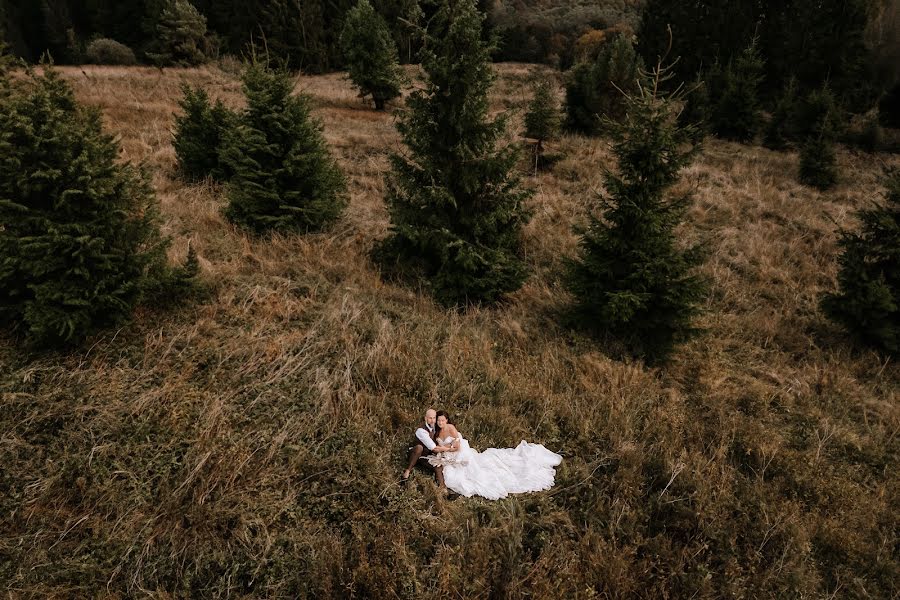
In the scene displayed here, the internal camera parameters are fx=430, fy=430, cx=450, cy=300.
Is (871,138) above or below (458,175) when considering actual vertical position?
above

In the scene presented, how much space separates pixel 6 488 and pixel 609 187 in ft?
23.2

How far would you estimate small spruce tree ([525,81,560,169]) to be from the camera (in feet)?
43.4

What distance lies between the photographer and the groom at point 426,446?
4176 millimetres

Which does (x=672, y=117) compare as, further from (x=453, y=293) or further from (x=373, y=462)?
(x=373, y=462)

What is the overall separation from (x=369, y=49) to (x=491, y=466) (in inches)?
835

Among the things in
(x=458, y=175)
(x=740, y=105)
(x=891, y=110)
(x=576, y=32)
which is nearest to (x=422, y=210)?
(x=458, y=175)

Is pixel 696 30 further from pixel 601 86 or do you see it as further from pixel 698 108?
pixel 601 86

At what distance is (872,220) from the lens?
6.90 m

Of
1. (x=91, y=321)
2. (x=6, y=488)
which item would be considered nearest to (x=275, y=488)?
(x=6, y=488)

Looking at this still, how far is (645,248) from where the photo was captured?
5.80 m

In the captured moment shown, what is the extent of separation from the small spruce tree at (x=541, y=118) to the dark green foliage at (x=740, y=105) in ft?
29.1

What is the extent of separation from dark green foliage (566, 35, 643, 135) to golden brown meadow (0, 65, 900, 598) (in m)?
11.9

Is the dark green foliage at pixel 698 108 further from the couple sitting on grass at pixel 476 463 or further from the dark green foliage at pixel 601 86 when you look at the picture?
the couple sitting on grass at pixel 476 463

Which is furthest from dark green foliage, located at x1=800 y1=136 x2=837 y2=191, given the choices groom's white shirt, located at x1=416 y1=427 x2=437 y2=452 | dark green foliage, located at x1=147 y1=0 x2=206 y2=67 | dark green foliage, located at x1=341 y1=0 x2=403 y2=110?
dark green foliage, located at x1=147 y1=0 x2=206 y2=67
